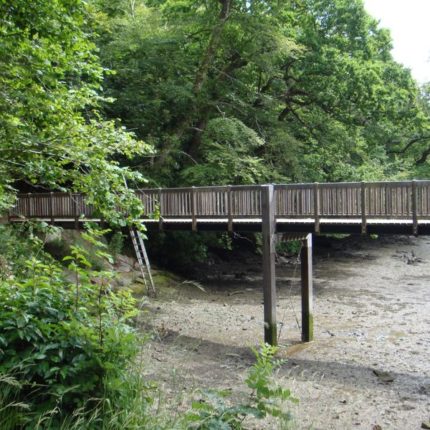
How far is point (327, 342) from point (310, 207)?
3.31 metres

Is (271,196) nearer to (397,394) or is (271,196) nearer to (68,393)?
(397,394)

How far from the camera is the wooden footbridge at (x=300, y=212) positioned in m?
10.3

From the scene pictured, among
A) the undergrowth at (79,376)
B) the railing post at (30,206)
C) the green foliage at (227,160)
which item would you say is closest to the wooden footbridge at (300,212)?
the green foliage at (227,160)

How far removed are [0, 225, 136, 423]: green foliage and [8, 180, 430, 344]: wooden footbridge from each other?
5334mm

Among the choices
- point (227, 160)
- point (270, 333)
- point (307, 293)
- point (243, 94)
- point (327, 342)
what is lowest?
point (327, 342)

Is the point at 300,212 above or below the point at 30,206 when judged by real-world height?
below

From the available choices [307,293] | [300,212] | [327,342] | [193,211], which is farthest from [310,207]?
[193,211]

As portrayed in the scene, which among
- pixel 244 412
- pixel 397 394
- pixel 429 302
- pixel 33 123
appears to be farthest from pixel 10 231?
pixel 429 302

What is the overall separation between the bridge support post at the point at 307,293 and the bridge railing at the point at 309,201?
112 cm

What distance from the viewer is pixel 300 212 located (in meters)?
11.5

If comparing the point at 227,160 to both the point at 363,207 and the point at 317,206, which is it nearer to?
the point at 317,206

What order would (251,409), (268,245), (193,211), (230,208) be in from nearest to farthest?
(251,409)
(268,245)
(230,208)
(193,211)

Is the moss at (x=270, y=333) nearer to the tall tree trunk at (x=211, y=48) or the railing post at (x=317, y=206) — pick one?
the railing post at (x=317, y=206)

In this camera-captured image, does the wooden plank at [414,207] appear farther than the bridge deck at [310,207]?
No
